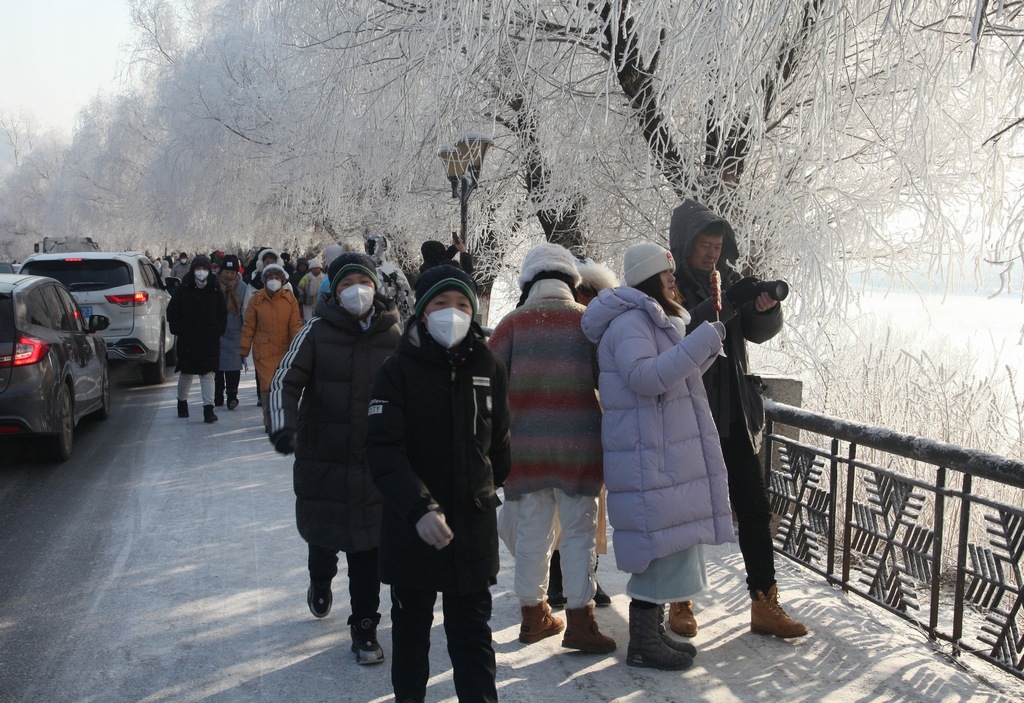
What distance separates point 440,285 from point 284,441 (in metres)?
1.12

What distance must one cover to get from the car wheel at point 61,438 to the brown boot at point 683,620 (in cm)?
626

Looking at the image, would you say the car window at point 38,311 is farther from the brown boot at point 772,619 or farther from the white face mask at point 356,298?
the brown boot at point 772,619

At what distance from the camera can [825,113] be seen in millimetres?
5445

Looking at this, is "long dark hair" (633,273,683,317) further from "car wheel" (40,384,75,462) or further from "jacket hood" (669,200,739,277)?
"car wheel" (40,384,75,462)

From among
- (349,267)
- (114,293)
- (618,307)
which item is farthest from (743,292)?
(114,293)

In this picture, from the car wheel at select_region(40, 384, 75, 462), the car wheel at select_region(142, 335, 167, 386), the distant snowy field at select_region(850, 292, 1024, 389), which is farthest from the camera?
the car wheel at select_region(142, 335, 167, 386)

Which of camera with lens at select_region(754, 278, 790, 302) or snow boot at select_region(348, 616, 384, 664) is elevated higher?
camera with lens at select_region(754, 278, 790, 302)

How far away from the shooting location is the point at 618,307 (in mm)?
4293

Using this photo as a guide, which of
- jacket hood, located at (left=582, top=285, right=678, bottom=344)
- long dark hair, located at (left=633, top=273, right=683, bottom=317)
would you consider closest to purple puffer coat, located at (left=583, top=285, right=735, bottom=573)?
jacket hood, located at (left=582, top=285, right=678, bottom=344)

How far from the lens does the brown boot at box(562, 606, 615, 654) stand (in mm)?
4531

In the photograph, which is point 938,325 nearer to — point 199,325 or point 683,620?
point 683,620

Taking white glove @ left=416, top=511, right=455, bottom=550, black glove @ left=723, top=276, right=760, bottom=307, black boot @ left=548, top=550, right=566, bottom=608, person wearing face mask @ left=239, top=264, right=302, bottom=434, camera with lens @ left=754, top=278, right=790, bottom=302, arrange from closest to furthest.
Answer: white glove @ left=416, top=511, right=455, bottom=550 < camera with lens @ left=754, top=278, right=790, bottom=302 < black glove @ left=723, top=276, right=760, bottom=307 < black boot @ left=548, top=550, right=566, bottom=608 < person wearing face mask @ left=239, top=264, right=302, bottom=434

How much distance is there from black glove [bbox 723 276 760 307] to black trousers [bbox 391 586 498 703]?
1.92 meters

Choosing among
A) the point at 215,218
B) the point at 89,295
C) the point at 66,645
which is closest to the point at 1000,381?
the point at 66,645
